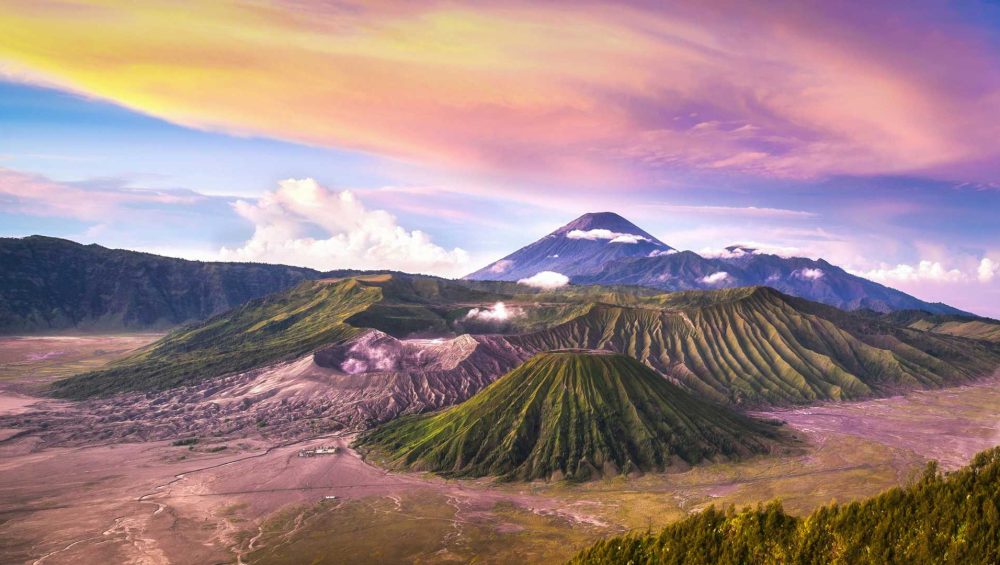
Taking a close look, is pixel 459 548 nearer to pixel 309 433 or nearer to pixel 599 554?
pixel 599 554

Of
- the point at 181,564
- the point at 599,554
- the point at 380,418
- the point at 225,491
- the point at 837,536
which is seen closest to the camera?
the point at 837,536

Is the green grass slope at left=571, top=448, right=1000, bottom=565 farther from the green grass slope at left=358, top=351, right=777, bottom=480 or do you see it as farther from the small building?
the small building

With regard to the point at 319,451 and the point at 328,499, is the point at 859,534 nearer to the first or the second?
the point at 328,499

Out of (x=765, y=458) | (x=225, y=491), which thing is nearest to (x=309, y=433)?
(x=225, y=491)

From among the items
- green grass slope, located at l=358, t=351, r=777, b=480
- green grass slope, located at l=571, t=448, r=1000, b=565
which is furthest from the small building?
green grass slope, located at l=571, t=448, r=1000, b=565

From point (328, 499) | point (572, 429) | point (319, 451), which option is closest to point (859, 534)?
point (572, 429)

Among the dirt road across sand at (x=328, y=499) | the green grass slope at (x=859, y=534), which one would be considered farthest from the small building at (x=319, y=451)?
the green grass slope at (x=859, y=534)
